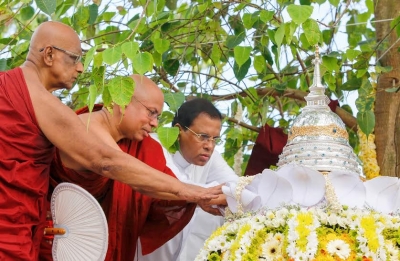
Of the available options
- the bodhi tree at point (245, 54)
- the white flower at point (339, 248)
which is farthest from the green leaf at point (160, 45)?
the white flower at point (339, 248)

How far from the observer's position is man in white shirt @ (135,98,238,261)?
5.91 meters

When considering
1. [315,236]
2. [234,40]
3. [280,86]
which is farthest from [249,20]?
[315,236]

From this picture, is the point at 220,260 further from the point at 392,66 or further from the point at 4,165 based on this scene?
the point at 392,66

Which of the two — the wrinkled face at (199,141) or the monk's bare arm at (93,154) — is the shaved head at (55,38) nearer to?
the monk's bare arm at (93,154)

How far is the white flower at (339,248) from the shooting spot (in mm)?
3928

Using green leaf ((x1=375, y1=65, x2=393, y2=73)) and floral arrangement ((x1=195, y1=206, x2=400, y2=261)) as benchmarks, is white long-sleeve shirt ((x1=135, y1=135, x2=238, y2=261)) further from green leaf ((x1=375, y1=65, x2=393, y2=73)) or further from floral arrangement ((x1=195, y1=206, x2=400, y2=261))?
floral arrangement ((x1=195, y1=206, x2=400, y2=261))

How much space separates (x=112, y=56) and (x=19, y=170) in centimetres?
78

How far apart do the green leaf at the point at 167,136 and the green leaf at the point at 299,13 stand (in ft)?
3.03

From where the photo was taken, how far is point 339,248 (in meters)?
3.95

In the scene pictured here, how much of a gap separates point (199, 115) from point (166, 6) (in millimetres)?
982

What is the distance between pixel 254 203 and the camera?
4309 millimetres

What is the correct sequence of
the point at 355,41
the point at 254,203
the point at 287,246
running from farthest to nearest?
the point at 355,41
the point at 254,203
the point at 287,246

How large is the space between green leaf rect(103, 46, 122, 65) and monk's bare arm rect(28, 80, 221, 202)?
458mm

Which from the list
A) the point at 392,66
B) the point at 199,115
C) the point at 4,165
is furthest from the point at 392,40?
the point at 4,165
